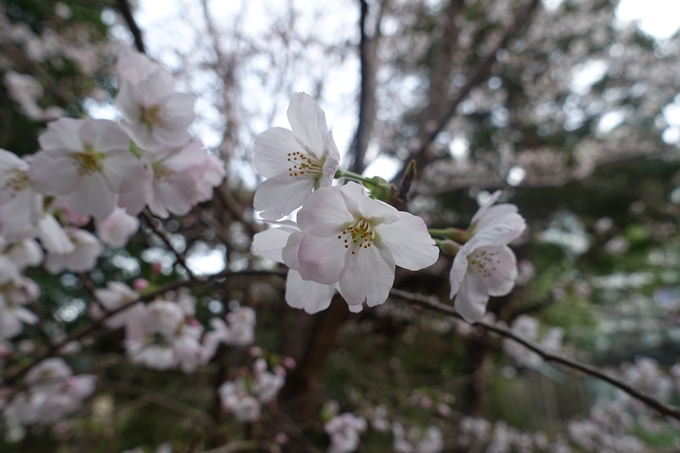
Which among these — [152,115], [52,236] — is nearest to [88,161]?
[152,115]

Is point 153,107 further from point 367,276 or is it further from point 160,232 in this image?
point 367,276

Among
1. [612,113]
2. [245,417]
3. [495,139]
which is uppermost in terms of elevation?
[612,113]

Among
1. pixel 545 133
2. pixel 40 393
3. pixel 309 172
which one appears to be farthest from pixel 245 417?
pixel 545 133

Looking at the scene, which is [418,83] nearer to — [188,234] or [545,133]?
[545,133]

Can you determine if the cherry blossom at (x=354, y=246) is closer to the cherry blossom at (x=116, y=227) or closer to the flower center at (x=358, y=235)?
the flower center at (x=358, y=235)

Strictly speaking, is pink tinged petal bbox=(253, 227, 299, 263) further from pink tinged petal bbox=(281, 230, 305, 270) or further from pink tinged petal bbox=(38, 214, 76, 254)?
pink tinged petal bbox=(38, 214, 76, 254)

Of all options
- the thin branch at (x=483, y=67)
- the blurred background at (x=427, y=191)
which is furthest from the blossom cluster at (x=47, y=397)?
the thin branch at (x=483, y=67)
